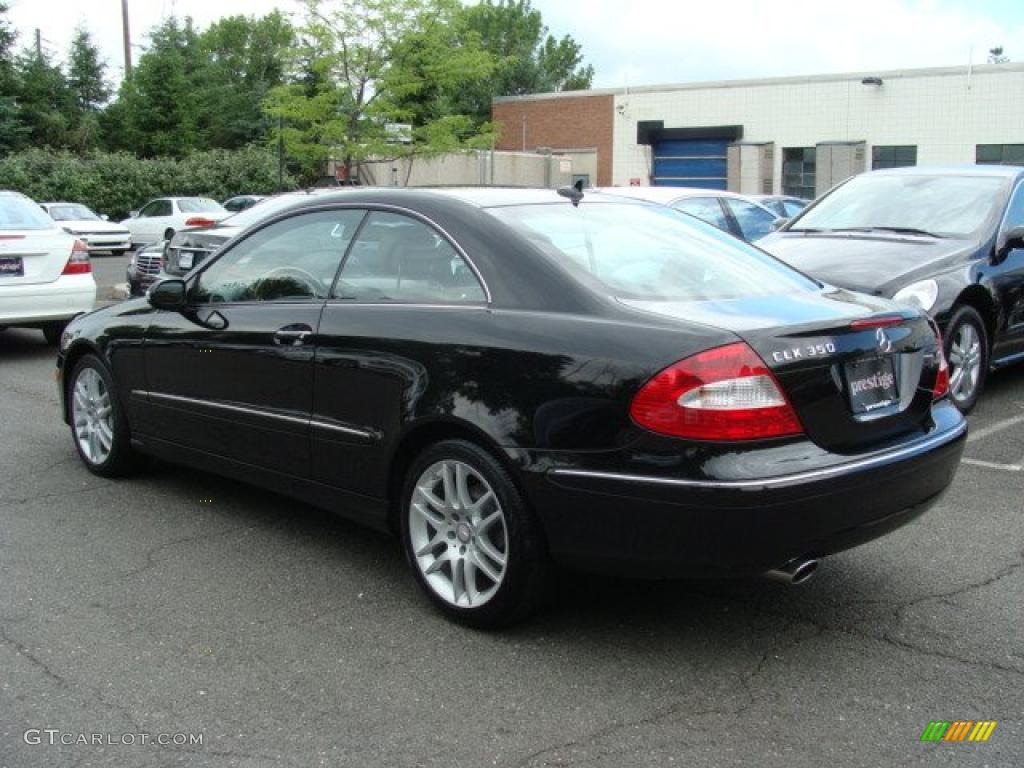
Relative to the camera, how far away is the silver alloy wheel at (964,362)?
6.99 metres

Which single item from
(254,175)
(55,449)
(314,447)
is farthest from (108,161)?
(314,447)

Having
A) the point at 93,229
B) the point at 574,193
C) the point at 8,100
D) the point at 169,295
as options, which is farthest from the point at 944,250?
the point at 8,100

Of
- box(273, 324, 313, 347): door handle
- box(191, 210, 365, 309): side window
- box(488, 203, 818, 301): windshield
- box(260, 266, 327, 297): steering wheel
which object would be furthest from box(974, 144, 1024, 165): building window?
box(273, 324, 313, 347): door handle

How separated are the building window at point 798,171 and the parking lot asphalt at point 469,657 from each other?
115 feet

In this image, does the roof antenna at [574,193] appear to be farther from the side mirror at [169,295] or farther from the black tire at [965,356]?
the black tire at [965,356]

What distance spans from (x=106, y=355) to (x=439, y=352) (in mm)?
2645

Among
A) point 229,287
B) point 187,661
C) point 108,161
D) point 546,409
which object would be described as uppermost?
point 108,161

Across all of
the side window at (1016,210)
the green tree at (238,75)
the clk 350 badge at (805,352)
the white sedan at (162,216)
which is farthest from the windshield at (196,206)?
the clk 350 badge at (805,352)

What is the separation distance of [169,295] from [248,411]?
87 cm

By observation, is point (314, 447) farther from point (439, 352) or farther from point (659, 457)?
point (659, 457)

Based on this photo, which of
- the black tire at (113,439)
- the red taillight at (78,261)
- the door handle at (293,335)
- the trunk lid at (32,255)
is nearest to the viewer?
the door handle at (293,335)

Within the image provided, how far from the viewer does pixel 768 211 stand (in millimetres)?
11969

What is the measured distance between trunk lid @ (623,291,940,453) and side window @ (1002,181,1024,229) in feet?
13.8

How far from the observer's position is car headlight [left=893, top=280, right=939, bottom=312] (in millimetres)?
6680
